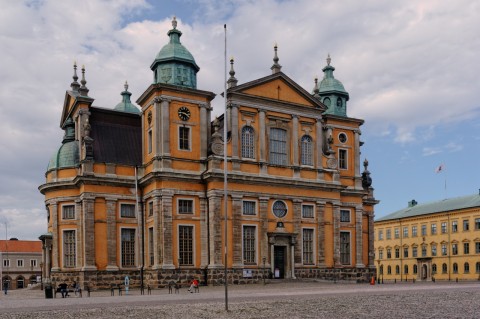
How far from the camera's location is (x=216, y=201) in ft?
163

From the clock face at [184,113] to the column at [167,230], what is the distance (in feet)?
22.6

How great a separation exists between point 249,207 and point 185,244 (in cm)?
673

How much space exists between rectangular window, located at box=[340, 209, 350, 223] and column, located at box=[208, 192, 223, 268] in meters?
15.3

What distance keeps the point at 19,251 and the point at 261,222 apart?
252ft

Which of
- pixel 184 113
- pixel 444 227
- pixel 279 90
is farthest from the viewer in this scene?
pixel 444 227

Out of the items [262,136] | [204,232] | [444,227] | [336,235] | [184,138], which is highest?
[262,136]

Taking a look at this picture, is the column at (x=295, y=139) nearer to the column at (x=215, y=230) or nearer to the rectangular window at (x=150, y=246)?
the column at (x=215, y=230)

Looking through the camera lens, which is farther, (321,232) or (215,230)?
(321,232)

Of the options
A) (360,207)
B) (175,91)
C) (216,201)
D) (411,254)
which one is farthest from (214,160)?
(411,254)

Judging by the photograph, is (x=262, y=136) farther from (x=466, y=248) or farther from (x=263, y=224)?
(x=466, y=248)

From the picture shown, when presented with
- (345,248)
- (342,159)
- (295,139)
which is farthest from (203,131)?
(345,248)

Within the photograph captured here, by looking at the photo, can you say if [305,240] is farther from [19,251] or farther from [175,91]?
[19,251]

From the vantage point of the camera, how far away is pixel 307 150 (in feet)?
185

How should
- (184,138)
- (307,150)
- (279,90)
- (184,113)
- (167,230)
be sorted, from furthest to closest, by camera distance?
(307,150), (279,90), (184,113), (184,138), (167,230)
